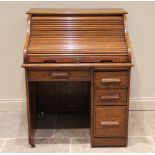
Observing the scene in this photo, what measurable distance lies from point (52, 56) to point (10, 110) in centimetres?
114

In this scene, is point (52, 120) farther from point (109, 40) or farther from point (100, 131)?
point (109, 40)

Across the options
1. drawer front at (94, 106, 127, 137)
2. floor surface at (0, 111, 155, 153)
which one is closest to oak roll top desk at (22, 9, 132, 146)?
drawer front at (94, 106, 127, 137)

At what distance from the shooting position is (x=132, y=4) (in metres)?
3.02

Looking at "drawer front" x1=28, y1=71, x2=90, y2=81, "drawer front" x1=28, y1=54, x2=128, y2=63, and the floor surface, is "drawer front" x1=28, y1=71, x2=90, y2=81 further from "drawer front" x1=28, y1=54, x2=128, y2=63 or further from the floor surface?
the floor surface

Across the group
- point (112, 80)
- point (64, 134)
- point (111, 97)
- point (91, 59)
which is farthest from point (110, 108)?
point (64, 134)

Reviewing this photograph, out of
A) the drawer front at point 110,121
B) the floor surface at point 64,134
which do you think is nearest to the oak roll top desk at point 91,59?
the drawer front at point 110,121

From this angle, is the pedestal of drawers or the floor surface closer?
the pedestal of drawers

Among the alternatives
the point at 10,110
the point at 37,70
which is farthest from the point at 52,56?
the point at 10,110

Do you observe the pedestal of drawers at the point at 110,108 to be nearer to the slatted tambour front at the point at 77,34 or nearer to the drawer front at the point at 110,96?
the drawer front at the point at 110,96

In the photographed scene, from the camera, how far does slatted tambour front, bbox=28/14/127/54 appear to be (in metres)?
2.49

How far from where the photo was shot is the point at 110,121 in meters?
2.58

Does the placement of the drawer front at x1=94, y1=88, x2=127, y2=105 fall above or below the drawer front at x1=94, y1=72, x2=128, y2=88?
below

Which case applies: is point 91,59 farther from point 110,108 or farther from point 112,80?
point 110,108

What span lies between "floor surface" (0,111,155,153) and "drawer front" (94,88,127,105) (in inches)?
16.1
